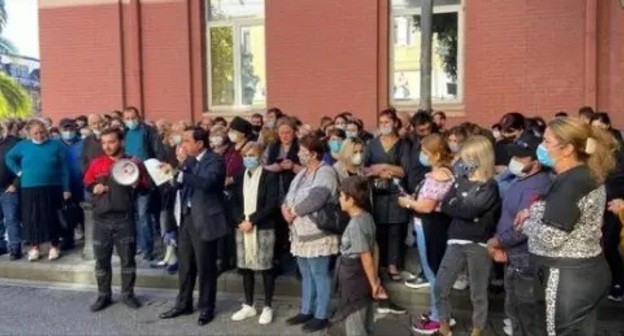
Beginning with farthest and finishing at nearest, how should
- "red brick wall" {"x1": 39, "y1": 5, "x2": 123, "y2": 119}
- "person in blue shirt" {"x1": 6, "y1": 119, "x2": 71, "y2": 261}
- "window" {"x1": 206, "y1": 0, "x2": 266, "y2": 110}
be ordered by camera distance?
"red brick wall" {"x1": 39, "y1": 5, "x2": 123, "y2": 119}, "window" {"x1": 206, "y1": 0, "x2": 266, "y2": 110}, "person in blue shirt" {"x1": 6, "y1": 119, "x2": 71, "y2": 261}

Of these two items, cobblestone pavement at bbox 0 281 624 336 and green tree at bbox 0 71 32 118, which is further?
green tree at bbox 0 71 32 118

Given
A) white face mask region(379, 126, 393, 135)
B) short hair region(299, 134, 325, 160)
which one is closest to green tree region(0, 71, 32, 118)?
white face mask region(379, 126, 393, 135)

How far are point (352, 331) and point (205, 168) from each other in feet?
7.16

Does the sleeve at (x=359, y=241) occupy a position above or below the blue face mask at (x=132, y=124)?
below

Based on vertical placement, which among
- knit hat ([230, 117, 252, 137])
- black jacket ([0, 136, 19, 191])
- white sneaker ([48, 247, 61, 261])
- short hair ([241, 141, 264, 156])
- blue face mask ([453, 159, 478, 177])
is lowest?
white sneaker ([48, 247, 61, 261])

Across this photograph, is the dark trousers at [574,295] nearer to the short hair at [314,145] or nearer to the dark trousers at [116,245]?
the short hair at [314,145]

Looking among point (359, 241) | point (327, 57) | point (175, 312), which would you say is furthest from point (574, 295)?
point (327, 57)

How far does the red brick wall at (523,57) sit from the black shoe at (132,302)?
634cm

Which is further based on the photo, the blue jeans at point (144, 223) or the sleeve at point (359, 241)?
the blue jeans at point (144, 223)

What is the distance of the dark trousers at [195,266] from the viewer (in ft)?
21.1

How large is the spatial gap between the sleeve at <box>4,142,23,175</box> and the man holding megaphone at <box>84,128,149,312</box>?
2008 mm

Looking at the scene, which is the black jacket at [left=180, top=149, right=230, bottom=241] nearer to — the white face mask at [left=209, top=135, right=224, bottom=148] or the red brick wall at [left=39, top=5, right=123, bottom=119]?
the white face mask at [left=209, top=135, right=224, bottom=148]

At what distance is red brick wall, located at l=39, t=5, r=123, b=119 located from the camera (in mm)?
12922

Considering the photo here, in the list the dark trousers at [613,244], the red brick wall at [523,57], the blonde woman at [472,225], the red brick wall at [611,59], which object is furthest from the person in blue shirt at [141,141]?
the red brick wall at [611,59]
